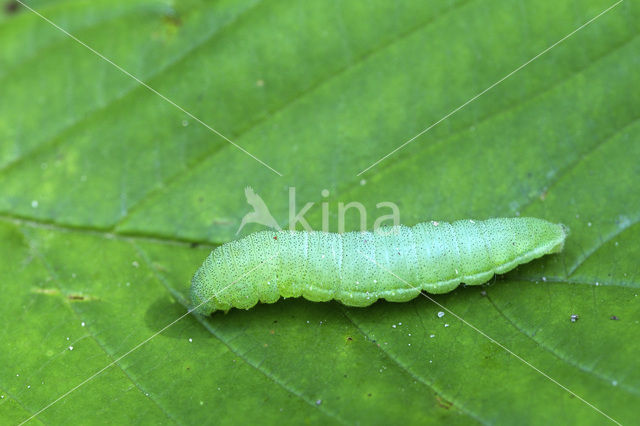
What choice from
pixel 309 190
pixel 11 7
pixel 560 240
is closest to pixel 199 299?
pixel 309 190

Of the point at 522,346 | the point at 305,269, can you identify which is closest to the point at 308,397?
the point at 305,269

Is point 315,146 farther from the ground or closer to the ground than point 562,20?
closer to the ground

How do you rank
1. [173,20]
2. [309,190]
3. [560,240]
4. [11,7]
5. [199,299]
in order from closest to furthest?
[560,240] → [199,299] → [309,190] → [173,20] → [11,7]

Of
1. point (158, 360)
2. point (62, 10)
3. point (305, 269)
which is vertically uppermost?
point (62, 10)

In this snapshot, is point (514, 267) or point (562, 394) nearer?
point (562, 394)

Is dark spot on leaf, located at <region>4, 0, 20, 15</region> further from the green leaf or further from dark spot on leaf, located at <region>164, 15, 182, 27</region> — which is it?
dark spot on leaf, located at <region>164, 15, 182, 27</region>

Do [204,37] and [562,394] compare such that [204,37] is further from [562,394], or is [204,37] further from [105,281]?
[562,394]

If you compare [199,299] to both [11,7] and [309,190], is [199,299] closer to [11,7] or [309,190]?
[309,190]
